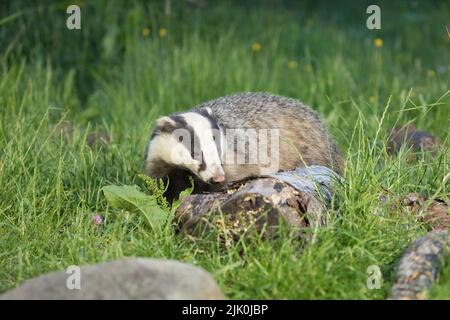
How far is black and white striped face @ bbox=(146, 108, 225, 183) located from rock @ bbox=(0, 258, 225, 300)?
1.42m

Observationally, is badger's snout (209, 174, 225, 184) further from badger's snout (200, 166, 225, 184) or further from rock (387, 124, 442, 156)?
rock (387, 124, 442, 156)

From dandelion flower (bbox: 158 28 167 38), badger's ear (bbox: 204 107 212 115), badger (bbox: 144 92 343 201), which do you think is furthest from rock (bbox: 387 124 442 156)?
dandelion flower (bbox: 158 28 167 38)

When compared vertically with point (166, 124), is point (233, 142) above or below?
below

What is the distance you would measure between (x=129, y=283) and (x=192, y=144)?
5.46 ft

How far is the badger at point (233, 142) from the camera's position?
5.05m

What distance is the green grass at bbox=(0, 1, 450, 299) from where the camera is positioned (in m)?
4.10

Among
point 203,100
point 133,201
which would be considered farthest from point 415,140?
point 133,201

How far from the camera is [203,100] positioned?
25.3 ft

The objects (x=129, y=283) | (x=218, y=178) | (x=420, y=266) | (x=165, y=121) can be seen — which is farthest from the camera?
(x=165, y=121)

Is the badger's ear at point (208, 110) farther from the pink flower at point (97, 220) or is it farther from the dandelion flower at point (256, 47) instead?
the dandelion flower at point (256, 47)

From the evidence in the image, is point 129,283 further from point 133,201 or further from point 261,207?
point 133,201

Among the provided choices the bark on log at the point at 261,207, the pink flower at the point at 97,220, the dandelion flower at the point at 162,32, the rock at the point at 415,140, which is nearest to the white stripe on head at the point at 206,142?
the bark on log at the point at 261,207

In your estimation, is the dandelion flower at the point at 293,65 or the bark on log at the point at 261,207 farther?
the dandelion flower at the point at 293,65
